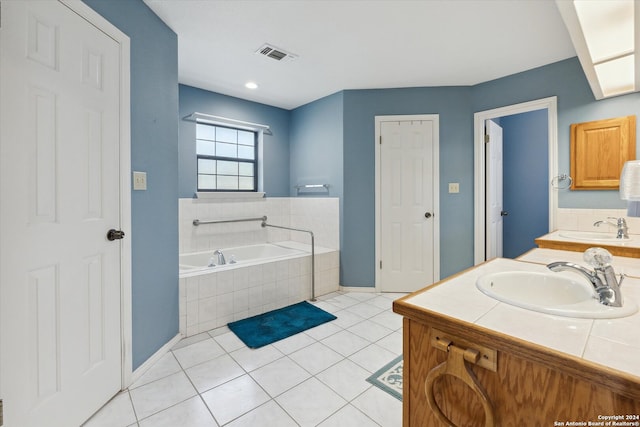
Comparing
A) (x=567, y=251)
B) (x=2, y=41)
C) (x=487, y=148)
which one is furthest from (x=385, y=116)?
(x=2, y=41)

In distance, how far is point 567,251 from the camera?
1864mm

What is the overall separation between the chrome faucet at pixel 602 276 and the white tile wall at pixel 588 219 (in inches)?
81.7

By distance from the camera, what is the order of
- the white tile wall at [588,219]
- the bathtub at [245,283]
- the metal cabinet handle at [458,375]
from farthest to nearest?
the bathtub at [245,283], the white tile wall at [588,219], the metal cabinet handle at [458,375]

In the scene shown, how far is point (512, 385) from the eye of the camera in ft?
2.27

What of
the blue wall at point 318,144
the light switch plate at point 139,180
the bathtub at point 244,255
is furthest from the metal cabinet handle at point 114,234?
the blue wall at point 318,144

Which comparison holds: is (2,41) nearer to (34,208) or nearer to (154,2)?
(34,208)

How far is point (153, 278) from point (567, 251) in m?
2.76

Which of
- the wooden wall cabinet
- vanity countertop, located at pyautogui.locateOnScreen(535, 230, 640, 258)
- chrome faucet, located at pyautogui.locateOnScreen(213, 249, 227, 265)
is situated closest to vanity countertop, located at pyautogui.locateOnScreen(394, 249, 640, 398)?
vanity countertop, located at pyautogui.locateOnScreen(535, 230, 640, 258)

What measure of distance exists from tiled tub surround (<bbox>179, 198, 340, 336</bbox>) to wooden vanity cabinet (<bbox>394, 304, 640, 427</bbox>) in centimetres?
198

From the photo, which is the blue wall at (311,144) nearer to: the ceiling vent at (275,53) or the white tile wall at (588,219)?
the white tile wall at (588,219)

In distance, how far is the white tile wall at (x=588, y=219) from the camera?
88.0 inches

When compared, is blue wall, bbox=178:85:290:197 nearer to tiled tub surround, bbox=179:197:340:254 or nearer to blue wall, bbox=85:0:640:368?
blue wall, bbox=85:0:640:368

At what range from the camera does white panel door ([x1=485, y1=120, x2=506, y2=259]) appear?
322 cm

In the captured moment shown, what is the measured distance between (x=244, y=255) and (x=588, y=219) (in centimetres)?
351
